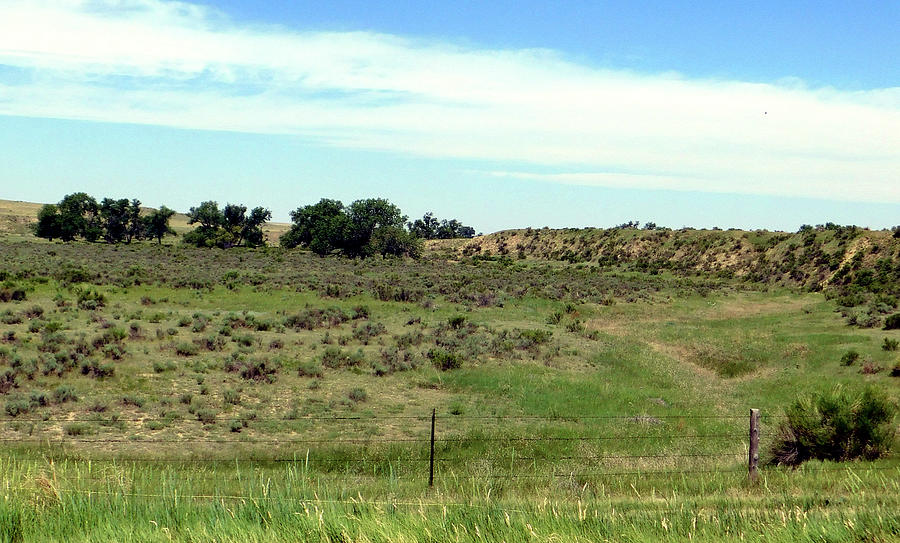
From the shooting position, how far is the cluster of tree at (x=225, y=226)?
12062cm

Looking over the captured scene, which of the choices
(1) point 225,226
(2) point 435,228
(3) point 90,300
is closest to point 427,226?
(2) point 435,228

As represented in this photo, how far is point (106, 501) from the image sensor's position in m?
8.98

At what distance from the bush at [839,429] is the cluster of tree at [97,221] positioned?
4997 inches

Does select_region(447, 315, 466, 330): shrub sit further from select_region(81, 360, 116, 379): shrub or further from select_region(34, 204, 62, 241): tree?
select_region(34, 204, 62, 241): tree

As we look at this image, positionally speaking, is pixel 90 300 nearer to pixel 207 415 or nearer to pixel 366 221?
pixel 207 415

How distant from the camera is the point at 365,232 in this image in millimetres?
106500

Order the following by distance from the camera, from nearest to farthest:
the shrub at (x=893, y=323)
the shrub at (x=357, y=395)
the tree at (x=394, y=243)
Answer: the shrub at (x=357, y=395), the shrub at (x=893, y=323), the tree at (x=394, y=243)

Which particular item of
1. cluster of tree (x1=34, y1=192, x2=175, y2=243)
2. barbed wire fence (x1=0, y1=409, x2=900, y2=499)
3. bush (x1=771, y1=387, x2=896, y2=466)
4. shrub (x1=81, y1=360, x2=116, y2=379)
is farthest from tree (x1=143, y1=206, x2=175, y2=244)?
bush (x1=771, y1=387, x2=896, y2=466)

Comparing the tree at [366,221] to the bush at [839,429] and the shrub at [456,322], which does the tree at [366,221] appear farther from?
the bush at [839,429]

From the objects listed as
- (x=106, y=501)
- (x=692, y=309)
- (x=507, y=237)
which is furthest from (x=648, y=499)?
(x=507, y=237)

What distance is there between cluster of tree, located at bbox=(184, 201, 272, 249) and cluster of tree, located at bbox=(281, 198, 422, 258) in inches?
727

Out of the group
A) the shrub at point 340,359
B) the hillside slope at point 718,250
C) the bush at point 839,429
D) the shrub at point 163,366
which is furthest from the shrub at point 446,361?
the hillside slope at point 718,250

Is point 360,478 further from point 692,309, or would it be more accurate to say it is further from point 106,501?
point 692,309

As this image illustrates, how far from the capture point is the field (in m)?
8.43
